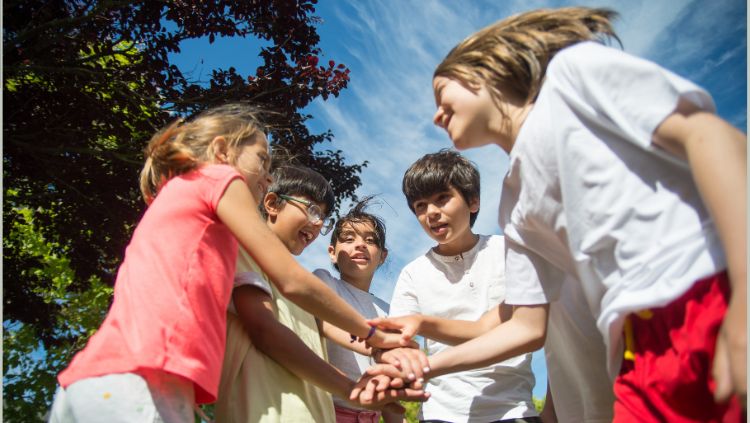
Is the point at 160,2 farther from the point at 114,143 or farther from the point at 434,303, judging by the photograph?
the point at 434,303

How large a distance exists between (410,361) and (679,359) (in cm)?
129

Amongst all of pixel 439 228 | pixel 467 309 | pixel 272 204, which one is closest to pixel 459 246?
pixel 439 228

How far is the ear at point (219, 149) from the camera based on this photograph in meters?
2.29

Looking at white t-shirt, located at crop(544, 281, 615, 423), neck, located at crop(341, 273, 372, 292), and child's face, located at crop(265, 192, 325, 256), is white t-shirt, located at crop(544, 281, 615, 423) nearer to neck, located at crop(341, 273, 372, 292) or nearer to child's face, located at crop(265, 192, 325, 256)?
child's face, located at crop(265, 192, 325, 256)

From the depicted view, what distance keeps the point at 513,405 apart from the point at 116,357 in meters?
1.97

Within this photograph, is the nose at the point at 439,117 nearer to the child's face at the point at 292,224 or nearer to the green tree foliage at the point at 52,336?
the child's face at the point at 292,224

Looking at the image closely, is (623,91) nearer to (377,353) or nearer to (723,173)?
(723,173)

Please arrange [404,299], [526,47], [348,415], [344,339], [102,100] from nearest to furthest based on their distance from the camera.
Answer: [526,47] → [344,339] → [348,415] → [404,299] → [102,100]

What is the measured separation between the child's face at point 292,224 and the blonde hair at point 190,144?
2.36 feet

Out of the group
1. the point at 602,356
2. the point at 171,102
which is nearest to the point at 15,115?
the point at 171,102

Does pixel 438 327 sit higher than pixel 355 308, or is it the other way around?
pixel 355 308

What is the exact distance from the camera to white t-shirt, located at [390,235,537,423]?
2.90 m

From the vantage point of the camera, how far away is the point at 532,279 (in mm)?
2008

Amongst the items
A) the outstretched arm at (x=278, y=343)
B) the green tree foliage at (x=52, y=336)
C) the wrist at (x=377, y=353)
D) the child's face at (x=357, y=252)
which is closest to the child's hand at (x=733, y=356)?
the outstretched arm at (x=278, y=343)
